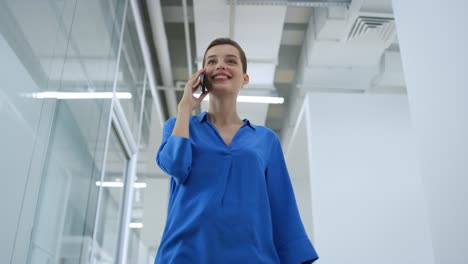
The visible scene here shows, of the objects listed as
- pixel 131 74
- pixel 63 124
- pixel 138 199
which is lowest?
pixel 63 124

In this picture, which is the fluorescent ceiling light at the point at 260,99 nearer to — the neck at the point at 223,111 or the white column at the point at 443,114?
the white column at the point at 443,114

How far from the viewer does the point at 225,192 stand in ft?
3.05

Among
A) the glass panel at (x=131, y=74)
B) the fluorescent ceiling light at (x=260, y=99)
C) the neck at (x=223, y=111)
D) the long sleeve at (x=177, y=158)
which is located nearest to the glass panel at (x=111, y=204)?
the glass panel at (x=131, y=74)

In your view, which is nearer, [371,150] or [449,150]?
[449,150]

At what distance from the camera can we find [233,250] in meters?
0.85

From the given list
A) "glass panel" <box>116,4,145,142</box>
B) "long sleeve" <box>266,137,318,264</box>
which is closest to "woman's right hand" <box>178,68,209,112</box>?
"long sleeve" <box>266,137,318,264</box>

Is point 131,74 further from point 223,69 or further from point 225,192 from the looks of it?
point 225,192

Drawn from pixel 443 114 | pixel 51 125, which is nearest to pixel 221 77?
pixel 443 114

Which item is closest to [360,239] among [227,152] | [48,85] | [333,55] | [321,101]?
[321,101]

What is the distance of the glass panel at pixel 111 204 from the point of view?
3241 mm

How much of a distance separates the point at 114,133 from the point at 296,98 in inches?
119

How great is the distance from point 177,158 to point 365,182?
3.60 meters

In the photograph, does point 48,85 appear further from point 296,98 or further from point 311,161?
point 296,98

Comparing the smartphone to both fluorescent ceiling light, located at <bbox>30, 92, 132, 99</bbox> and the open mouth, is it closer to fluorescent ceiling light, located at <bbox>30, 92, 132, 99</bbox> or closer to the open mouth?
the open mouth
